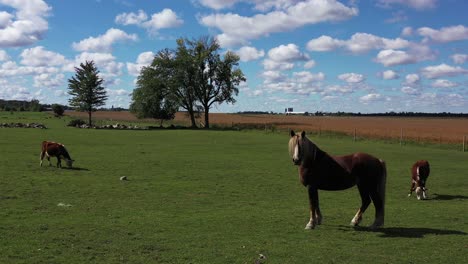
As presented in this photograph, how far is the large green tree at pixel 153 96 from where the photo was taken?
82125mm

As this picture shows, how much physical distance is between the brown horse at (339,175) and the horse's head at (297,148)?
0.04 m

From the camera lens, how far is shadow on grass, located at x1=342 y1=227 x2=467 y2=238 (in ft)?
33.1

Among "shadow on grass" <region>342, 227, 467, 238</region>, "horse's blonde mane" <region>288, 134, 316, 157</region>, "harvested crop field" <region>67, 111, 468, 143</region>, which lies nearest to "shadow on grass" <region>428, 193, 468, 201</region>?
"shadow on grass" <region>342, 227, 467, 238</region>

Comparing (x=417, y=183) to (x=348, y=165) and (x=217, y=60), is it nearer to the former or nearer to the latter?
(x=348, y=165)

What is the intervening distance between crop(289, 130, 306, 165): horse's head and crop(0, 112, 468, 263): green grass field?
172 cm

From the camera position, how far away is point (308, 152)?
1023 cm

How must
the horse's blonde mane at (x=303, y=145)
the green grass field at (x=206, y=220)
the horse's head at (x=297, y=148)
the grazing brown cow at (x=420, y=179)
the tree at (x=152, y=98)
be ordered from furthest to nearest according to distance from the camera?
1. the tree at (x=152, y=98)
2. the grazing brown cow at (x=420, y=179)
3. the horse's blonde mane at (x=303, y=145)
4. the horse's head at (x=297, y=148)
5. the green grass field at (x=206, y=220)

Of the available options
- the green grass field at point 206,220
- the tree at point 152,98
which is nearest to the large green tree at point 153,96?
the tree at point 152,98

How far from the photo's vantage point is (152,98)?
8156 centimetres

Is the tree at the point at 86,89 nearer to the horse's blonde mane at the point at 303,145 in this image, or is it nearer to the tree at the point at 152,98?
the tree at the point at 152,98

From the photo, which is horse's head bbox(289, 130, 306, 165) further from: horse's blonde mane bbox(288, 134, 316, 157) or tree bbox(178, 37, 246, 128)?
tree bbox(178, 37, 246, 128)

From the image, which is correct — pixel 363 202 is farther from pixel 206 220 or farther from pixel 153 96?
pixel 153 96

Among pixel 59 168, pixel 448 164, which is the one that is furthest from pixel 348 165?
pixel 448 164

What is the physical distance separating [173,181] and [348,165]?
9.97m
